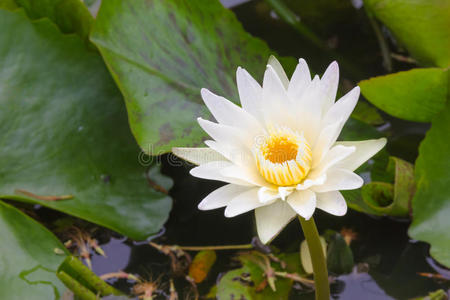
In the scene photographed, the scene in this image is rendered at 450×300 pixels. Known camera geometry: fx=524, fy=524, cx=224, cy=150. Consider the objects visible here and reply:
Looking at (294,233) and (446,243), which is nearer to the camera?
(446,243)

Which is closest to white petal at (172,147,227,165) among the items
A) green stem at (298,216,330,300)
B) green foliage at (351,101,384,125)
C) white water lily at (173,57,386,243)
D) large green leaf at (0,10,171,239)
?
white water lily at (173,57,386,243)

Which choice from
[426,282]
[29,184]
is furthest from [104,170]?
[426,282]

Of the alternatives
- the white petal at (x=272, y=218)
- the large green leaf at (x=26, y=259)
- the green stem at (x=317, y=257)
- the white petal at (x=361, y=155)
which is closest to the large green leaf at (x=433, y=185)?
the green stem at (x=317, y=257)

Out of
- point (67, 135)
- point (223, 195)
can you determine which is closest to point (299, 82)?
point (223, 195)

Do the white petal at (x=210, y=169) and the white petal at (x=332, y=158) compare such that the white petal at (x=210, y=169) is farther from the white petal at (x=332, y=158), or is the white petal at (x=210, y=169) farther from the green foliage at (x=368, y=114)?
the green foliage at (x=368, y=114)

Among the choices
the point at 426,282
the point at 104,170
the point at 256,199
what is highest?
the point at 256,199

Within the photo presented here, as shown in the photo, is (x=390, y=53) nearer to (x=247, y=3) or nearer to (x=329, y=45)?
(x=329, y=45)

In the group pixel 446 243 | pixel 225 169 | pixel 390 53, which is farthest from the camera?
pixel 390 53
